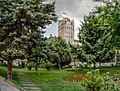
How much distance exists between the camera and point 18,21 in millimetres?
20406

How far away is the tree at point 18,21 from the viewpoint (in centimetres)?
1980

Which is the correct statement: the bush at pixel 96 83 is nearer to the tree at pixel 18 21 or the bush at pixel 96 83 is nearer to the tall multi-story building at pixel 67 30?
the tree at pixel 18 21

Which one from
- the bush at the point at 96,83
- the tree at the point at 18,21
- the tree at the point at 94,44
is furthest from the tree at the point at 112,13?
the tree at the point at 94,44

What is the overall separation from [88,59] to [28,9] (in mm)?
10409

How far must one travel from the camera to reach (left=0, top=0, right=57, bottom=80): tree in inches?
779

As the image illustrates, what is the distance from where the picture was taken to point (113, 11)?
36.5 feet

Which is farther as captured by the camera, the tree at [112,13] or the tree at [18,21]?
the tree at [18,21]

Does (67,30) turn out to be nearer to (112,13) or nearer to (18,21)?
(18,21)

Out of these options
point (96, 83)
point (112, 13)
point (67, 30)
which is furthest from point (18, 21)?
point (67, 30)

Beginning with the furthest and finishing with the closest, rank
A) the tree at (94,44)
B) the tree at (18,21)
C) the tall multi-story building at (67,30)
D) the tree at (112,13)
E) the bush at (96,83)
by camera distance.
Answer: the tall multi-story building at (67,30) → the tree at (94,44) → the tree at (18,21) → the bush at (96,83) → the tree at (112,13)

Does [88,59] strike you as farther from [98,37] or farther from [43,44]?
[43,44]

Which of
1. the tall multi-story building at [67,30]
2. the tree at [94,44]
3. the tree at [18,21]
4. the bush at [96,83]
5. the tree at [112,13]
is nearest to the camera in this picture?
the tree at [112,13]

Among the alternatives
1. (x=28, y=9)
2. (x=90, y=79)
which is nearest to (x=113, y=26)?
(x=90, y=79)

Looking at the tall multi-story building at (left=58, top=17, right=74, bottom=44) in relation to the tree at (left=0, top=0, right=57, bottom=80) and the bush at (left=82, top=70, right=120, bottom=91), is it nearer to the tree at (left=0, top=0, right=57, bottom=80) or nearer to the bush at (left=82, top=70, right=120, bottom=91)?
the tree at (left=0, top=0, right=57, bottom=80)
